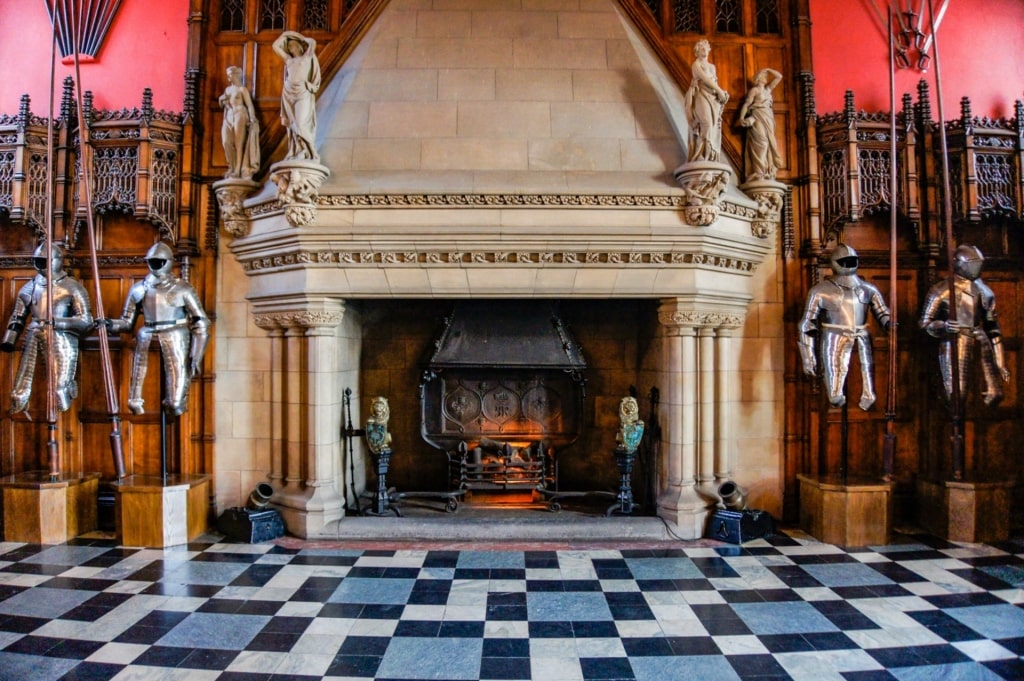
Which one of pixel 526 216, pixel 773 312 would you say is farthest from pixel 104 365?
pixel 773 312

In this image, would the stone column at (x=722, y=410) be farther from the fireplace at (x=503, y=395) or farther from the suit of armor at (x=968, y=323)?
the suit of armor at (x=968, y=323)

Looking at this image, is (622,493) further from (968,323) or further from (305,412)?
(968,323)

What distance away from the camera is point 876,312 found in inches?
198

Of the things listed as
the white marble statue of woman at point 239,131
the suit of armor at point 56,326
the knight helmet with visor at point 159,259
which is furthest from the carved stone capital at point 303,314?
the suit of armor at point 56,326

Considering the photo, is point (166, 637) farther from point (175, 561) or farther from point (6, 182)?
point (6, 182)

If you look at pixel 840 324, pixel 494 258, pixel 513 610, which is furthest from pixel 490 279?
pixel 840 324

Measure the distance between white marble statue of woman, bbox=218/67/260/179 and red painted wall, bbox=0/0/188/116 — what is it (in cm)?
91

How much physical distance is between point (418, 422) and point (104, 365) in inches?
108

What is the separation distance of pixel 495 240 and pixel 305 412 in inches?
87.5

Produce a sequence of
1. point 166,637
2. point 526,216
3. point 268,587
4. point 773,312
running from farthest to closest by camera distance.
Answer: point 773,312
point 526,216
point 268,587
point 166,637

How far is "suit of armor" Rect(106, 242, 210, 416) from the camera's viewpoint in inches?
197

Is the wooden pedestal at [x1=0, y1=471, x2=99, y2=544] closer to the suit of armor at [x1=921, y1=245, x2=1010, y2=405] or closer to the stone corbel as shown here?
the stone corbel

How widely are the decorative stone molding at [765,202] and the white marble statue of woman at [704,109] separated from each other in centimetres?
62

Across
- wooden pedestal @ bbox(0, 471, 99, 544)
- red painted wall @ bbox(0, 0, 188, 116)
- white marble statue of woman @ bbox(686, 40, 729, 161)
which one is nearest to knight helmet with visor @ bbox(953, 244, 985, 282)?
white marble statue of woman @ bbox(686, 40, 729, 161)
